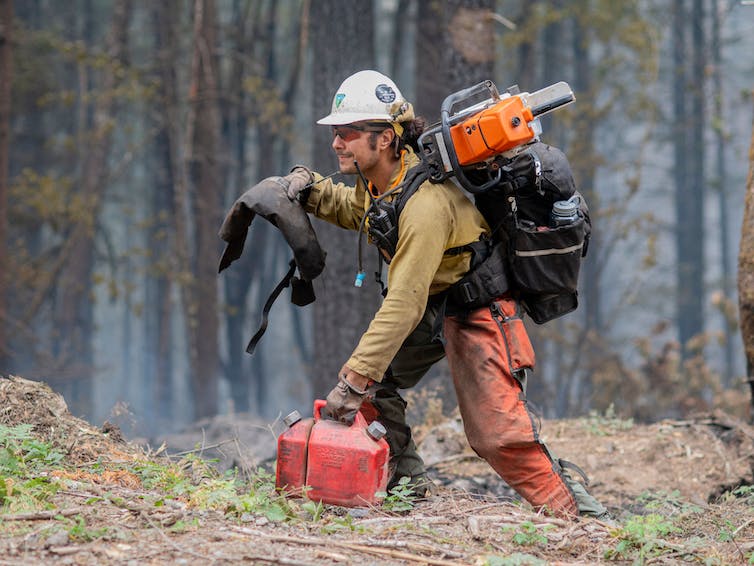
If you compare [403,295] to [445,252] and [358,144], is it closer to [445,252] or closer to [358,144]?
[445,252]

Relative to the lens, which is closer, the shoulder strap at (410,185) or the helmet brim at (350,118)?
the shoulder strap at (410,185)

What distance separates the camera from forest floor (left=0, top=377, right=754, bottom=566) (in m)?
3.85

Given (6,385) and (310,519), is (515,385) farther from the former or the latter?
(6,385)

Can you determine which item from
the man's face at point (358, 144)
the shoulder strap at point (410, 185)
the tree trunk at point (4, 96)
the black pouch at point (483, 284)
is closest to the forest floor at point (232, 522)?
the black pouch at point (483, 284)

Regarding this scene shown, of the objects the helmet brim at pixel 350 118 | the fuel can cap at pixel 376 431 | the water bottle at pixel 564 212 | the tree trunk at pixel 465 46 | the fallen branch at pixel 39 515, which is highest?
the tree trunk at pixel 465 46

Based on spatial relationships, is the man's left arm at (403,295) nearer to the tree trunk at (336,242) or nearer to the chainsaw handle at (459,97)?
the chainsaw handle at (459,97)

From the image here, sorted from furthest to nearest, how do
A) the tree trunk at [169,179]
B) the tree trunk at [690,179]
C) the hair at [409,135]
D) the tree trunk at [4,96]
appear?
the tree trunk at [690,179], the tree trunk at [169,179], the tree trunk at [4,96], the hair at [409,135]

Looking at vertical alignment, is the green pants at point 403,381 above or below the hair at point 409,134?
below

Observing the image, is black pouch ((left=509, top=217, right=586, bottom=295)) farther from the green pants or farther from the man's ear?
the man's ear

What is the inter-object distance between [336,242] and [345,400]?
5.24 m

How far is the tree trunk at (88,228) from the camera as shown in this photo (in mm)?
16891

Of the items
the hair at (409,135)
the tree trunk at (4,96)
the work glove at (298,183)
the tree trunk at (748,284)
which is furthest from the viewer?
the tree trunk at (4,96)

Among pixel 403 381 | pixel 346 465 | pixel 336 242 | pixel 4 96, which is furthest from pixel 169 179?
pixel 346 465

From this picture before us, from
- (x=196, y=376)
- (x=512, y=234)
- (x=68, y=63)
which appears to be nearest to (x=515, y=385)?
(x=512, y=234)
